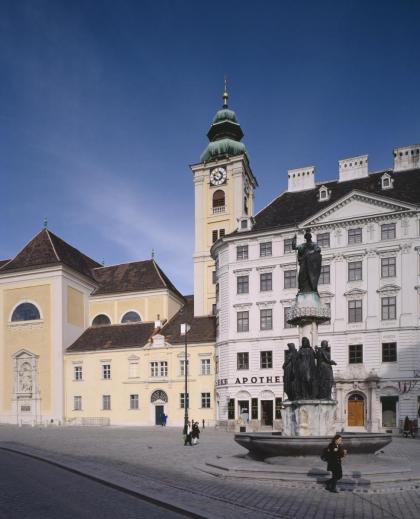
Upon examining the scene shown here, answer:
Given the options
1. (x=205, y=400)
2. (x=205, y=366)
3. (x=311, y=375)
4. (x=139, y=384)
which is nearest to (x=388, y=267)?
(x=205, y=366)

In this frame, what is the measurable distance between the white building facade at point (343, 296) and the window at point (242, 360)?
0.25 ft

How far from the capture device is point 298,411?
17156 mm

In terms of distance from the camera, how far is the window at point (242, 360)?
42719 millimetres

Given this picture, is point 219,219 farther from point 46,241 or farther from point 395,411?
point 395,411

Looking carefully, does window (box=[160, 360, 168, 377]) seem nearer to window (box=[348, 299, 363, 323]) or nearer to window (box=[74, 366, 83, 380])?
window (box=[74, 366, 83, 380])

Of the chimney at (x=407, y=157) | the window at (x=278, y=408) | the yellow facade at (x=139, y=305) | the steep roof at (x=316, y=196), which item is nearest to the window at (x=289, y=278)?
the steep roof at (x=316, y=196)

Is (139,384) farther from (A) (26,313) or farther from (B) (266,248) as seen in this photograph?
(B) (266,248)

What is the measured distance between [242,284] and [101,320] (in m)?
20.4

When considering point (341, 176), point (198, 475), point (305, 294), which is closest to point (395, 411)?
point (341, 176)

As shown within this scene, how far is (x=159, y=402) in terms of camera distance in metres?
48.6

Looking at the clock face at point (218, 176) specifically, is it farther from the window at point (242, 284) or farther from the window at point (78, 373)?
the window at point (78, 373)

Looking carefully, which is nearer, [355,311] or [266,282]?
[355,311]

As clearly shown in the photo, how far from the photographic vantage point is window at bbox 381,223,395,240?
38781 mm

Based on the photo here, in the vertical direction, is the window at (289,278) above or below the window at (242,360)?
above
